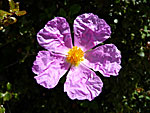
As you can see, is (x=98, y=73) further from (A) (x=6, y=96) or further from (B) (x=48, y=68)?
(A) (x=6, y=96)

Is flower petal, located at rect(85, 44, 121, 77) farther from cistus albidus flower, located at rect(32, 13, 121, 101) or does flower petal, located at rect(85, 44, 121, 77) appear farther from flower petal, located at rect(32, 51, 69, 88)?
flower petal, located at rect(32, 51, 69, 88)

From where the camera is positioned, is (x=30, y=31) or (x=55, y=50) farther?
(x=30, y=31)

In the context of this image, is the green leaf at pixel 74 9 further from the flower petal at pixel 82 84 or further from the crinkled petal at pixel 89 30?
the flower petal at pixel 82 84

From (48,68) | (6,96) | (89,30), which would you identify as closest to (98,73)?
(89,30)

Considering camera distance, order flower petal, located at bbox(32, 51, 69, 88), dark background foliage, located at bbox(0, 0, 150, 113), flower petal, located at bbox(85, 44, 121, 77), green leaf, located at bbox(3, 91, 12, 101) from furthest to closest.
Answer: dark background foliage, located at bbox(0, 0, 150, 113), green leaf, located at bbox(3, 91, 12, 101), flower petal, located at bbox(85, 44, 121, 77), flower petal, located at bbox(32, 51, 69, 88)

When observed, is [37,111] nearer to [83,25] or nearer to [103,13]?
[83,25]

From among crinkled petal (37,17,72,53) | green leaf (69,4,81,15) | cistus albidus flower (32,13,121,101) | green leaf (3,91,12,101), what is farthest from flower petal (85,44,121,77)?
green leaf (3,91,12,101)

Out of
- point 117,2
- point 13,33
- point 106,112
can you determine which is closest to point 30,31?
point 13,33
